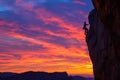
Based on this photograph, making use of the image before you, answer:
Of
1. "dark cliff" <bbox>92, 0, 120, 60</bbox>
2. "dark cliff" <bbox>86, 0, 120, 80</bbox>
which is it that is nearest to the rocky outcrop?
"dark cliff" <bbox>86, 0, 120, 80</bbox>

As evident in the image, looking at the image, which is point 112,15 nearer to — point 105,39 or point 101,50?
point 105,39

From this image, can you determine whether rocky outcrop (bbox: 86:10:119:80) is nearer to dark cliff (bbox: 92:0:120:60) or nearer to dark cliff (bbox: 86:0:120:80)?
dark cliff (bbox: 86:0:120:80)

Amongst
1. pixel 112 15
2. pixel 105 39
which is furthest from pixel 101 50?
pixel 112 15

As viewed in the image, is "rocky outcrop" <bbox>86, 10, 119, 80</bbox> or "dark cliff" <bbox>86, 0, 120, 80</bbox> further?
"rocky outcrop" <bbox>86, 10, 119, 80</bbox>

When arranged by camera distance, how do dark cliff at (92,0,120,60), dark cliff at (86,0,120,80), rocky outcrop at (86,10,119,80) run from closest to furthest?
1. dark cliff at (92,0,120,60)
2. dark cliff at (86,0,120,80)
3. rocky outcrop at (86,10,119,80)

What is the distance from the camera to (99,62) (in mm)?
55688

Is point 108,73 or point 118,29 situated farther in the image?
point 108,73

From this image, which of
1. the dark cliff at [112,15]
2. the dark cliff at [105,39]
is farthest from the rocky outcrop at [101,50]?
the dark cliff at [112,15]

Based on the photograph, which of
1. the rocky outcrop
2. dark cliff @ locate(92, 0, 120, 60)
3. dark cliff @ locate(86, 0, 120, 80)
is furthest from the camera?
the rocky outcrop

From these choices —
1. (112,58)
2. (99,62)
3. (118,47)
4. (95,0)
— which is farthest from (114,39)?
(99,62)

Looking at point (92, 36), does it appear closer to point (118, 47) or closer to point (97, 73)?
point (97, 73)

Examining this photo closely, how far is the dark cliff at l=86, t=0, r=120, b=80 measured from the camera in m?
23.8

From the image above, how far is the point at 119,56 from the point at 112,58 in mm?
22392

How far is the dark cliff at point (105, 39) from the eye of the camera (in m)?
23.8
